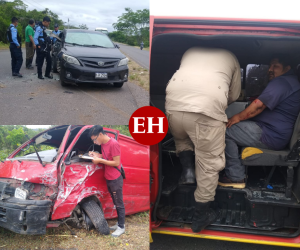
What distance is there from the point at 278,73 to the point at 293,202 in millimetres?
1175

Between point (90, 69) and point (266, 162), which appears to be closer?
point (266, 162)

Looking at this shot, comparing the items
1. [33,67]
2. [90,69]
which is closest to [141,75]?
[90,69]

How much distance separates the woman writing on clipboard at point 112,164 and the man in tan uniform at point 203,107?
58cm

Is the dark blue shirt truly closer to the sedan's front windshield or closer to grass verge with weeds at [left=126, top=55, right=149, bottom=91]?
grass verge with weeds at [left=126, top=55, right=149, bottom=91]

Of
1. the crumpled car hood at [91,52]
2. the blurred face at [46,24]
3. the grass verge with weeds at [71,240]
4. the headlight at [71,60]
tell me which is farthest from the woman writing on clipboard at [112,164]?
the blurred face at [46,24]

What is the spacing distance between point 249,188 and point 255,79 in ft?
4.99

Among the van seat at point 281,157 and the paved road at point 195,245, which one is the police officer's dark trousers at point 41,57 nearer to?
the paved road at point 195,245

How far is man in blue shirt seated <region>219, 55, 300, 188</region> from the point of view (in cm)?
247

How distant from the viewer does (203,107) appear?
2160 millimetres

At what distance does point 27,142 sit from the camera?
2.79 m

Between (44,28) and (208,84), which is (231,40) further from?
(44,28)

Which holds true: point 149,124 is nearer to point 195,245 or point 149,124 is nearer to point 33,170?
point 33,170

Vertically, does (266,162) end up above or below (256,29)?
below

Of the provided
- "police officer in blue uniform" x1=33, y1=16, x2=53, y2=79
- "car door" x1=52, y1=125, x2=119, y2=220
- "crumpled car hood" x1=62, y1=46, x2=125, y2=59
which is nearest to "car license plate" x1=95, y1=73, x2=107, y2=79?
"crumpled car hood" x1=62, y1=46, x2=125, y2=59
